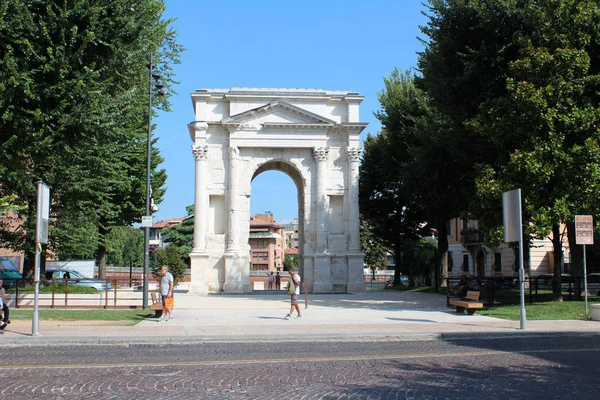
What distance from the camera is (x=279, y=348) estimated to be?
45.8 ft

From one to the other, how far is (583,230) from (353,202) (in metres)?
23.2

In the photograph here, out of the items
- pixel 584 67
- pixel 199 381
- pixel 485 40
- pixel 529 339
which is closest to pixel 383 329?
pixel 529 339

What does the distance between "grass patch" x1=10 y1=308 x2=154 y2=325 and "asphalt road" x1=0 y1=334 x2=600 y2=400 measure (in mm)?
6368

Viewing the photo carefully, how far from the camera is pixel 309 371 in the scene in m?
10.5

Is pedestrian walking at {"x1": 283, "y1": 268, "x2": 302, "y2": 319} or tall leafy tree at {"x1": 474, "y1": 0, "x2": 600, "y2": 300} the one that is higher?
tall leafy tree at {"x1": 474, "y1": 0, "x2": 600, "y2": 300}

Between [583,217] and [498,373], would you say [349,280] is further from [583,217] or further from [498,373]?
[498,373]

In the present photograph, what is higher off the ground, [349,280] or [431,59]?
[431,59]

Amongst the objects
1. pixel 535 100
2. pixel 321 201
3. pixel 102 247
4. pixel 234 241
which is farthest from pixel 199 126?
pixel 535 100

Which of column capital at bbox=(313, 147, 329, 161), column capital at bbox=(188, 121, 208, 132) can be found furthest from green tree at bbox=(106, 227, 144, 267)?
column capital at bbox=(313, 147, 329, 161)

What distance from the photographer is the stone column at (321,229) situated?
135ft

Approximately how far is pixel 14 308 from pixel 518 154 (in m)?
19.9

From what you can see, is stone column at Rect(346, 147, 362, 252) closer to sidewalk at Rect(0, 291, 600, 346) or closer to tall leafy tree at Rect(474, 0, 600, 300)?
sidewalk at Rect(0, 291, 600, 346)

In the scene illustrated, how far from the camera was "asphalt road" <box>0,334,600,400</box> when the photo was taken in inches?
341

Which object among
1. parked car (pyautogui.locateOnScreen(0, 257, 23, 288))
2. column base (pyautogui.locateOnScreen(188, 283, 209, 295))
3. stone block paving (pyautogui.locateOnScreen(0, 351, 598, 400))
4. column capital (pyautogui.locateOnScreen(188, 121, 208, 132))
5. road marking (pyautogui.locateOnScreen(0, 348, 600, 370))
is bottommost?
column base (pyautogui.locateOnScreen(188, 283, 209, 295))
